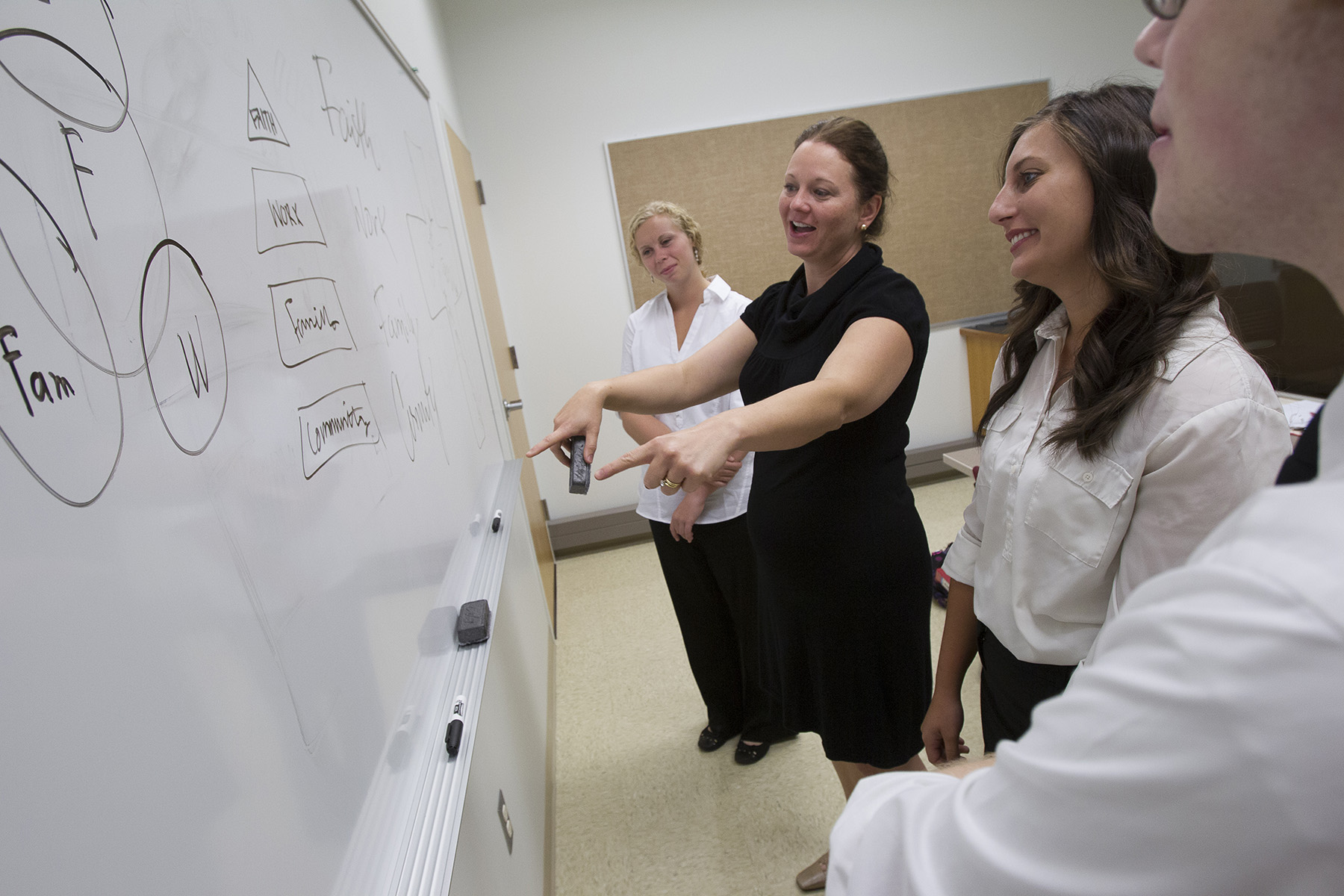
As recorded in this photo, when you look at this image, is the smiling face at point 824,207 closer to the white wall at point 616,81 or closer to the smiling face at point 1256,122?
the smiling face at point 1256,122

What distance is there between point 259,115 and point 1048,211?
1.01 metres

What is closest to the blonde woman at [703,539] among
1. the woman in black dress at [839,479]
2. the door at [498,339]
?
the woman in black dress at [839,479]

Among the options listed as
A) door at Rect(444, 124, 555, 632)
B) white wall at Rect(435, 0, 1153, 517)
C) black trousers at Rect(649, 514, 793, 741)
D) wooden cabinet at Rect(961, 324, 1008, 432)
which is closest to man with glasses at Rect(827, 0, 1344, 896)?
black trousers at Rect(649, 514, 793, 741)

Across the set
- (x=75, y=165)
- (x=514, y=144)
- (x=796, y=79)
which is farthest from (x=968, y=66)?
(x=75, y=165)

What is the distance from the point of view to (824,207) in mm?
1299

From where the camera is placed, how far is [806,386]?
1.00 metres

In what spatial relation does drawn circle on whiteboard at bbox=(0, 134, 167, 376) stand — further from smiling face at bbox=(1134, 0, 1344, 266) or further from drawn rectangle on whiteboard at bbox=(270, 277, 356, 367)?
smiling face at bbox=(1134, 0, 1344, 266)

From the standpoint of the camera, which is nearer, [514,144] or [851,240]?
[851,240]

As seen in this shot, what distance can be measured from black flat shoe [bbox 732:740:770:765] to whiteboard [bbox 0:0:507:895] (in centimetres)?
139

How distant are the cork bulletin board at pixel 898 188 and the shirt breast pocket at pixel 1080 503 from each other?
2695mm

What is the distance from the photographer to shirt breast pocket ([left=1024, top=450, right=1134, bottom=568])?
3.00 ft

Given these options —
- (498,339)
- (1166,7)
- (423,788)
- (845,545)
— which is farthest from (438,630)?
(498,339)

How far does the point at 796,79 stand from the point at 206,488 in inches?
145

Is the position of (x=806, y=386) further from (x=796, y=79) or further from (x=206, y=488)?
(x=796, y=79)
